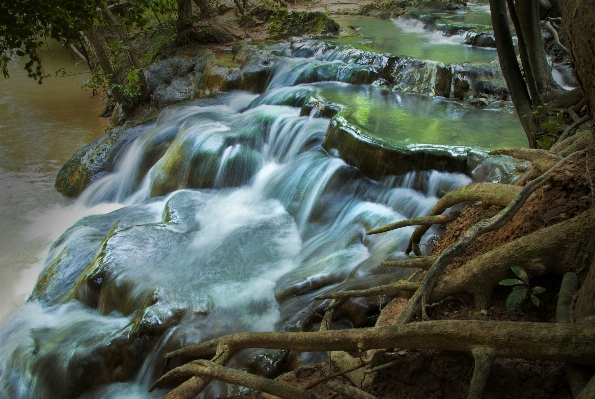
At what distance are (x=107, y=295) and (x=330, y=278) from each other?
7.72 feet

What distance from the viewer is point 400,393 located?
2215 millimetres

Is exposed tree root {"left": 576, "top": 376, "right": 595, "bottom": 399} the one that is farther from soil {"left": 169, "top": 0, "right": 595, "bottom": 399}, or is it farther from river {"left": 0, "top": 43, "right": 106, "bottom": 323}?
river {"left": 0, "top": 43, "right": 106, "bottom": 323}

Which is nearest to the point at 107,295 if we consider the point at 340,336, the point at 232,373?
the point at 232,373

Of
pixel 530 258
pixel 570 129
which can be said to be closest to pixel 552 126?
pixel 570 129

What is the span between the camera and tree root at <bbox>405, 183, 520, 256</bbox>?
3.06 meters

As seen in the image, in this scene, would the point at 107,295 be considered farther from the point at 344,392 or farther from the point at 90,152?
the point at 90,152

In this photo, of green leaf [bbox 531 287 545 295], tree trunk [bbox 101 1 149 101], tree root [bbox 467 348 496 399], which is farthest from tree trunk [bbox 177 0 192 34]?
tree root [bbox 467 348 496 399]

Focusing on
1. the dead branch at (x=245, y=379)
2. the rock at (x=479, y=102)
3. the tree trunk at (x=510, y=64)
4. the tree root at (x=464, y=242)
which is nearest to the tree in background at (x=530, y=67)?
the tree trunk at (x=510, y=64)

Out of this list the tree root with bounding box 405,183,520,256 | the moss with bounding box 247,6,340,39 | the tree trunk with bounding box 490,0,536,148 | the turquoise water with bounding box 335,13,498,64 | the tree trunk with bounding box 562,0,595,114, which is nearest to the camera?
the tree trunk with bounding box 562,0,595,114

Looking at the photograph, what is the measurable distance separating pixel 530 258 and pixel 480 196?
3.25ft

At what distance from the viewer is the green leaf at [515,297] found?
7.33 ft

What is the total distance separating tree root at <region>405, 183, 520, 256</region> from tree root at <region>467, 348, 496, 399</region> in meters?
1.52

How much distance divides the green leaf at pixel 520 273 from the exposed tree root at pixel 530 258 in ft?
0.16

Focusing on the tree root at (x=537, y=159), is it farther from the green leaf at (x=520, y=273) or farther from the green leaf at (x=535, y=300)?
the green leaf at (x=535, y=300)
